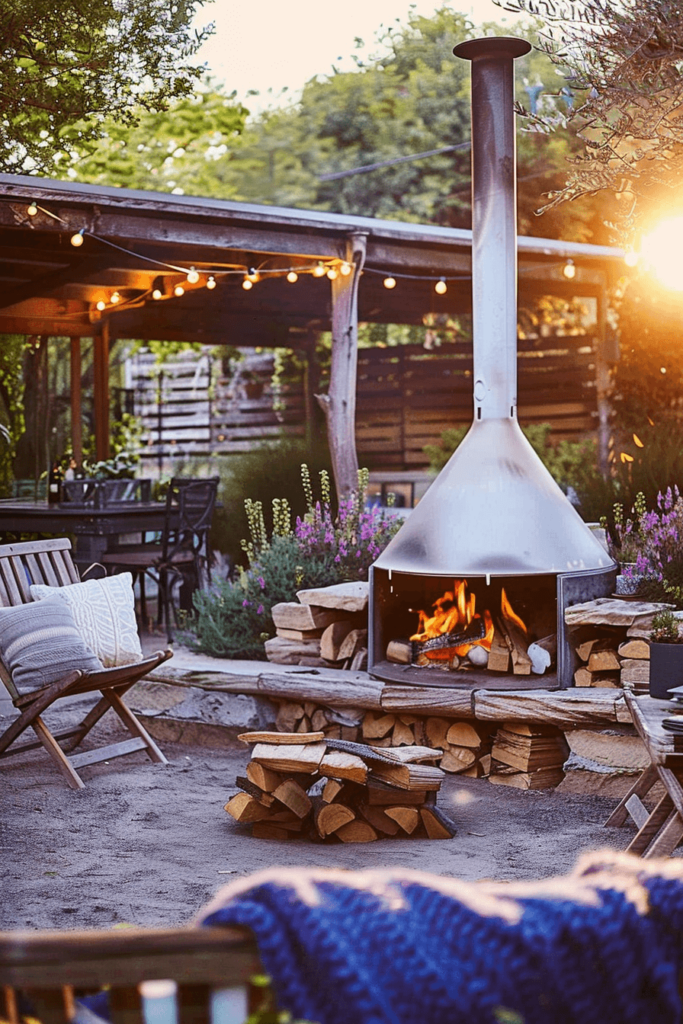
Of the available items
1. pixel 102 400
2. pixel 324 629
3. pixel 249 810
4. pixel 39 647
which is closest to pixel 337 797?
pixel 249 810

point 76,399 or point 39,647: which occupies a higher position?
point 76,399

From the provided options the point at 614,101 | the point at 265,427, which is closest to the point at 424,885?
the point at 614,101

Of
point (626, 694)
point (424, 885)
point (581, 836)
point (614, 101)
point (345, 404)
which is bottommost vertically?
point (581, 836)

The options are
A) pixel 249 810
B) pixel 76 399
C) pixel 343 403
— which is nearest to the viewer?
pixel 249 810

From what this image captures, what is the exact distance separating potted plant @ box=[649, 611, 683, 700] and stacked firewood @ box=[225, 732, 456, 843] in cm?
83

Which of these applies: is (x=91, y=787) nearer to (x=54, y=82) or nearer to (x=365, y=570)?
(x=365, y=570)

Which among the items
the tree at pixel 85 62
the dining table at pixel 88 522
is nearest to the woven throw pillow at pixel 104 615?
the dining table at pixel 88 522

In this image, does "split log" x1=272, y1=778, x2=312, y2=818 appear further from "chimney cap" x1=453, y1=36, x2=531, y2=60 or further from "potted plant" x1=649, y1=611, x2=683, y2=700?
"chimney cap" x1=453, y1=36, x2=531, y2=60

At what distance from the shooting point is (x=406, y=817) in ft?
13.5

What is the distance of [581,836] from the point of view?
4105 mm

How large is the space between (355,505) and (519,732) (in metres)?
2.39

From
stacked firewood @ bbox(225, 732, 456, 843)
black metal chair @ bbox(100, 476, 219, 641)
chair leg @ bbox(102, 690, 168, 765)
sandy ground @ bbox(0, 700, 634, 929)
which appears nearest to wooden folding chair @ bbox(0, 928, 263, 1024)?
sandy ground @ bbox(0, 700, 634, 929)

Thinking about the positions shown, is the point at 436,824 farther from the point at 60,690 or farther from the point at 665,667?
the point at 60,690

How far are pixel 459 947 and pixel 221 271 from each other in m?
8.71
